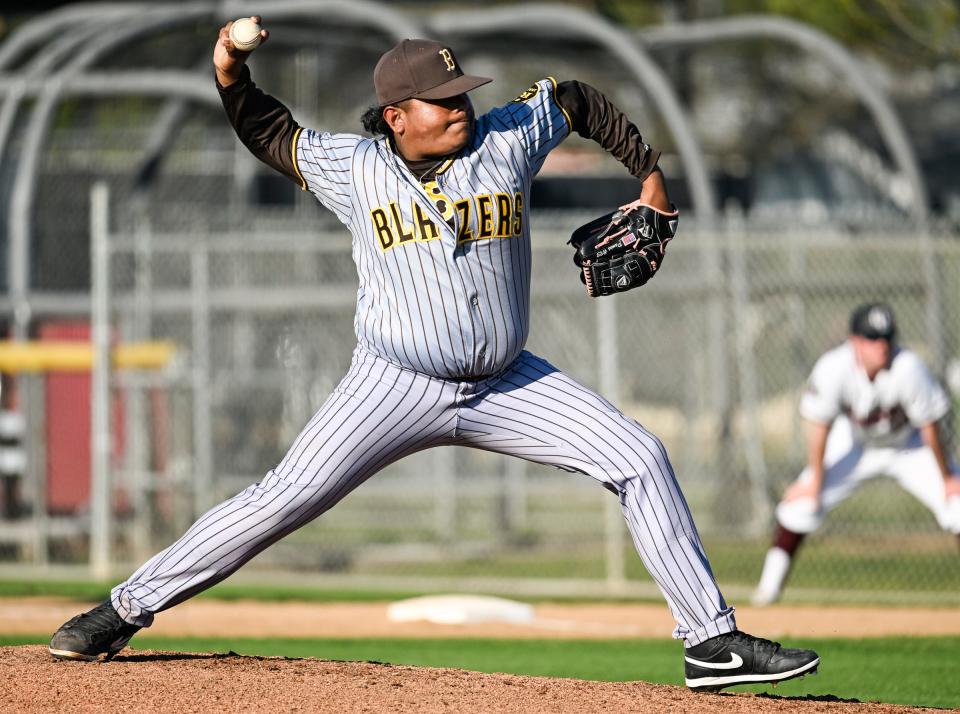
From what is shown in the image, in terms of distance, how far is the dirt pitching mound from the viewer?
4.24 metres

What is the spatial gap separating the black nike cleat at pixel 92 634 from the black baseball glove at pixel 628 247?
1.83m

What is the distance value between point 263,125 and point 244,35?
365 mm

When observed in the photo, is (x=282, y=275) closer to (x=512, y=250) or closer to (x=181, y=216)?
(x=181, y=216)

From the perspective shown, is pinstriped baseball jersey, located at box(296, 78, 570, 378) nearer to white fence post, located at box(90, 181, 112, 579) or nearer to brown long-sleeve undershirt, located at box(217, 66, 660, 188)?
brown long-sleeve undershirt, located at box(217, 66, 660, 188)

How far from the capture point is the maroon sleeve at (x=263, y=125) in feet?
15.0

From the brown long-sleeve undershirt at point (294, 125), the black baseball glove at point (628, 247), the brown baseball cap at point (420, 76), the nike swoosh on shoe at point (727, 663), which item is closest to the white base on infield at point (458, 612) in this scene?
the nike swoosh on shoe at point (727, 663)

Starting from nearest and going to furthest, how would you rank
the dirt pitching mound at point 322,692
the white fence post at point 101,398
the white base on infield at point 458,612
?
1. the dirt pitching mound at point 322,692
2. the white base on infield at point 458,612
3. the white fence post at point 101,398

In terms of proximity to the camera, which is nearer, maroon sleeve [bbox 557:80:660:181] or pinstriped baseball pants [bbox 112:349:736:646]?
pinstriped baseball pants [bbox 112:349:736:646]

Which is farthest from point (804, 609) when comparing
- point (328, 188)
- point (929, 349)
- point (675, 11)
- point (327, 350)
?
point (675, 11)

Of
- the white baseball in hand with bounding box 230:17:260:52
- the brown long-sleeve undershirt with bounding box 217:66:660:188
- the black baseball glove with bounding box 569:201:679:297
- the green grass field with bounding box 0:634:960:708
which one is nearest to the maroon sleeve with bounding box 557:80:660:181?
the brown long-sleeve undershirt with bounding box 217:66:660:188

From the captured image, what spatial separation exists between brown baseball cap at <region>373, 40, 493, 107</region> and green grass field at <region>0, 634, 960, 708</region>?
2886 millimetres

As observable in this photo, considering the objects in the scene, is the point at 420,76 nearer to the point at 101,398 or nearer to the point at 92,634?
the point at 92,634

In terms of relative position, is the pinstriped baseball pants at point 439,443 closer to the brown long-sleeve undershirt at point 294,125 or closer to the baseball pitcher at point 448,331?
the baseball pitcher at point 448,331

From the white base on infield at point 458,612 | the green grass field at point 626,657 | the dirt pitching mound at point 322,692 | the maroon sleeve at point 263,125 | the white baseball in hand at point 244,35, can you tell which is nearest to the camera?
the dirt pitching mound at point 322,692
